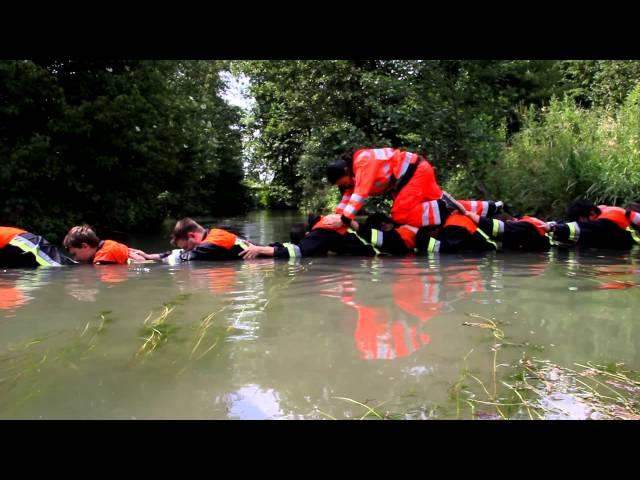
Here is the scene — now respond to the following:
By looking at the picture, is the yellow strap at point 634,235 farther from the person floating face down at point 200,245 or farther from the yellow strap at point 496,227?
the person floating face down at point 200,245

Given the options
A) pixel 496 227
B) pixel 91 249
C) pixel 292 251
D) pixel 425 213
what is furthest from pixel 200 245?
pixel 496 227

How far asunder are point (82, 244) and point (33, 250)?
1.95 feet

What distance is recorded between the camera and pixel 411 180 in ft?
26.0

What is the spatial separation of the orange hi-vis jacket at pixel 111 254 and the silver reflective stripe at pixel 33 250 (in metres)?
0.51

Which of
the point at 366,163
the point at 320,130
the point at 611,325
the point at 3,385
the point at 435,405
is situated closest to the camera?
the point at 435,405

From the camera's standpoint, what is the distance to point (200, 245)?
297 inches

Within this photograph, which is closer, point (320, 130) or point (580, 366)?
point (580, 366)

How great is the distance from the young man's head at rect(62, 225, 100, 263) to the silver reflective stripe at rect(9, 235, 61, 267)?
10.6 inches

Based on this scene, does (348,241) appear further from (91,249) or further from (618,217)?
(618,217)

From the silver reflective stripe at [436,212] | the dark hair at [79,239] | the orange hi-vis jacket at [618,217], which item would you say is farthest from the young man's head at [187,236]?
the orange hi-vis jacket at [618,217]

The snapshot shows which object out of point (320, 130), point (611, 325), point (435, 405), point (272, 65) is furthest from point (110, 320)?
point (272, 65)
